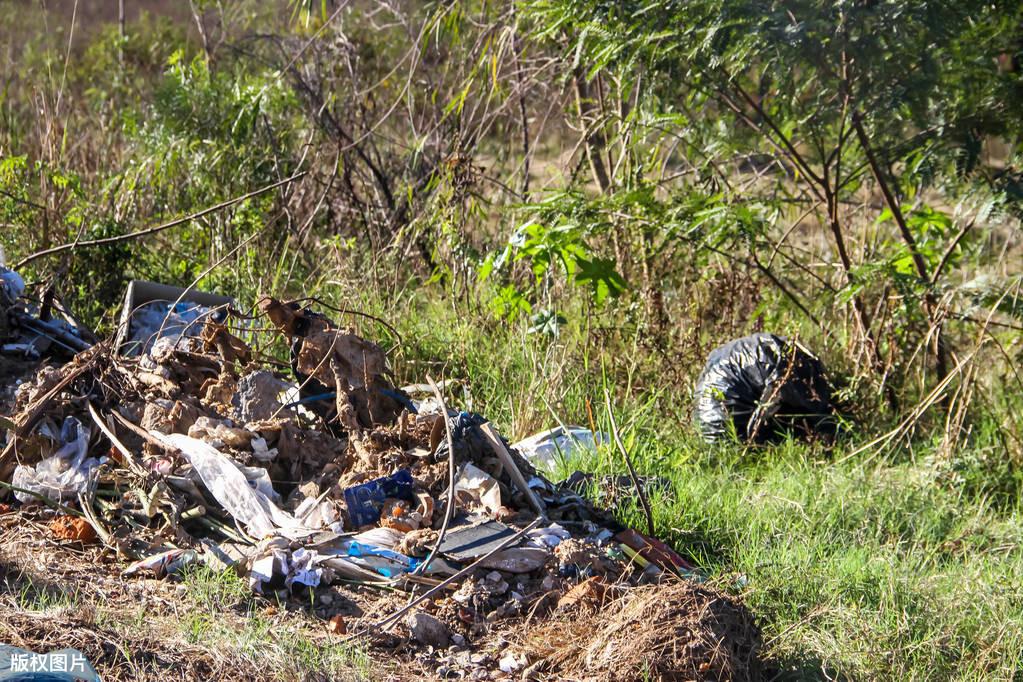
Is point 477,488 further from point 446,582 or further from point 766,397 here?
point 766,397

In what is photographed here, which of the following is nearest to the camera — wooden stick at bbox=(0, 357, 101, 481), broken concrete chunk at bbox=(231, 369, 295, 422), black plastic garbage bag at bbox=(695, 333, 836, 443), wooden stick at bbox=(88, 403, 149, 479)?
wooden stick at bbox=(88, 403, 149, 479)

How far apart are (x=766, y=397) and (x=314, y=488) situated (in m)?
2.21

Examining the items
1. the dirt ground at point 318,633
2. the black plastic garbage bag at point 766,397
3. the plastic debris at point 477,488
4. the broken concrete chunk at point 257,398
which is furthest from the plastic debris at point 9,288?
the black plastic garbage bag at point 766,397

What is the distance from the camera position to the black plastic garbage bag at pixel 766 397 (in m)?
4.80

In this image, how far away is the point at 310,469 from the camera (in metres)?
3.72

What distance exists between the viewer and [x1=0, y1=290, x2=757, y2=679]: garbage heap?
310 cm

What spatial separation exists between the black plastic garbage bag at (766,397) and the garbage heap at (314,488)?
1232 millimetres

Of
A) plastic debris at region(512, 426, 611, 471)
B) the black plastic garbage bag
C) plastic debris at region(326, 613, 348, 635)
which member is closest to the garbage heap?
plastic debris at region(326, 613, 348, 635)

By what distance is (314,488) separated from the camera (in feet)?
11.7

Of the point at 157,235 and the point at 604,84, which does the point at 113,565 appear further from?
the point at 604,84

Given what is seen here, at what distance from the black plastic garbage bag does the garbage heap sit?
4.04ft

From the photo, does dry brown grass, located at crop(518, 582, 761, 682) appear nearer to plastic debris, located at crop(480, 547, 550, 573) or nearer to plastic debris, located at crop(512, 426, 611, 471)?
plastic debris, located at crop(480, 547, 550, 573)

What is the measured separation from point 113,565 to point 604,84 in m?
4.49

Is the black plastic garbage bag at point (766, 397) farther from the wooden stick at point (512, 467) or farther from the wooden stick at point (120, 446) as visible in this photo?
the wooden stick at point (120, 446)
